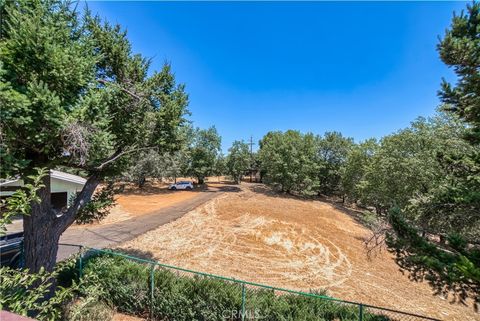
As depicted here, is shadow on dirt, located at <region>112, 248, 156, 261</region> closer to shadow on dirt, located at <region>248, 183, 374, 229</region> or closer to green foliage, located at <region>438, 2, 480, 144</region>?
green foliage, located at <region>438, 2, 480, 144</region>

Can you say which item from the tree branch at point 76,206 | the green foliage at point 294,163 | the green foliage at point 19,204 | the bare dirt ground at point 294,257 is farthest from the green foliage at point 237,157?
the green foliage at point 19,204

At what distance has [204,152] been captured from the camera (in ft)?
106

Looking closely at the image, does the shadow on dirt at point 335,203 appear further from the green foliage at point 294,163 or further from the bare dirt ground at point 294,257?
the bare dirt ground at point 294,257

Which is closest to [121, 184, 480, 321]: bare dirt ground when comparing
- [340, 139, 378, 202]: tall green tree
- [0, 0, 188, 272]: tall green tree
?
[0, 0, 188, 272]: tall green tree

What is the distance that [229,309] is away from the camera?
467 centimetres

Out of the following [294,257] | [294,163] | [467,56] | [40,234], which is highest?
[467,56]

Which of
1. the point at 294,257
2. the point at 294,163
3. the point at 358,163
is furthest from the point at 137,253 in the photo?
the point at 358,163

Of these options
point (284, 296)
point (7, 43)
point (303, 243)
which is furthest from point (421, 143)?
point (7, 43)

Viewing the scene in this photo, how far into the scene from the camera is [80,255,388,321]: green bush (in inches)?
173

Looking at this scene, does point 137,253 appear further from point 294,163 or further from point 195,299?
point 294,163

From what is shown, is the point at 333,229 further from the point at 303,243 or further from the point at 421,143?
the point at 421,143

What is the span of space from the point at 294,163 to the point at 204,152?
13.3 m

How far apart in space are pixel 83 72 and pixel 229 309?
5915mm

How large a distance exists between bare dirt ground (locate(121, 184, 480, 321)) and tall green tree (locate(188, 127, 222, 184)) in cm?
1723
